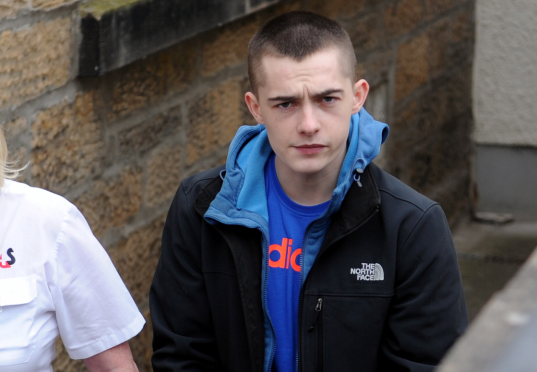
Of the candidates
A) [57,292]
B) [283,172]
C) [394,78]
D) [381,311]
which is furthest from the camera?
[394,78]

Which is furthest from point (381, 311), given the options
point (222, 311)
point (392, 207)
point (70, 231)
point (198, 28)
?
point (198, 28)

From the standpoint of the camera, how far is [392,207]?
76.7 inches

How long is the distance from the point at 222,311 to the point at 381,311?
40cm

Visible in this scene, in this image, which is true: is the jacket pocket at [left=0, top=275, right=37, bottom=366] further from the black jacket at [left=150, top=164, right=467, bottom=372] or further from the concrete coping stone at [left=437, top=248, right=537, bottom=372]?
the concrete coping stone at [left=437, top=248, right=537, bottom=372]

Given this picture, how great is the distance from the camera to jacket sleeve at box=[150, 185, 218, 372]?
6.76 feet

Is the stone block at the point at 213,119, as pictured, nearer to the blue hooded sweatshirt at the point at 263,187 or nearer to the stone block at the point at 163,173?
the stone block at the point at 163,173

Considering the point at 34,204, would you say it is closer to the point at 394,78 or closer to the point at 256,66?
the point at 256,66

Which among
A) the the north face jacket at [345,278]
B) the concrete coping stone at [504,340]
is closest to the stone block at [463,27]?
the the north face jacket at [345,278]

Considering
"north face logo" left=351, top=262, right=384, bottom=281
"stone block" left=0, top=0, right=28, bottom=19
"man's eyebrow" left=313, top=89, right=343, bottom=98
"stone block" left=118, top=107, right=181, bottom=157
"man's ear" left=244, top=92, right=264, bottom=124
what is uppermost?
"stone block" left=0, top=0, right=28, bottom=19

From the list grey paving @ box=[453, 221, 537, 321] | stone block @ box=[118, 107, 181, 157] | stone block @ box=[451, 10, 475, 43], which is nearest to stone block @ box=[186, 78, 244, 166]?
stone block @ box=[118, 107, 181, 157]

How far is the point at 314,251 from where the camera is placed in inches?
76.3

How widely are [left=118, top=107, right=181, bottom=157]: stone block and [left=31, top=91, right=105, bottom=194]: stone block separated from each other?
14 centimetres

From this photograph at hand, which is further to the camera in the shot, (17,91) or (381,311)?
(17,91)

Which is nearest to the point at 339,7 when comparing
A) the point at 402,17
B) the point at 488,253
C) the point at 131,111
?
the point at 402,17
